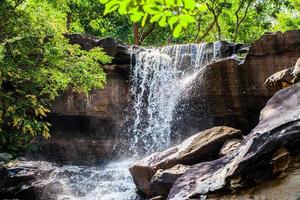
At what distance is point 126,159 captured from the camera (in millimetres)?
14125

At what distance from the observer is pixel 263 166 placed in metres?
5.38

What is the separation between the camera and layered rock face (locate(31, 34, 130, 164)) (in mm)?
14234

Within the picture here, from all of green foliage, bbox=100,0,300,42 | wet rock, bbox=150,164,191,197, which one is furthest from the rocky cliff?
wet rock, bbox=150,164,191,197

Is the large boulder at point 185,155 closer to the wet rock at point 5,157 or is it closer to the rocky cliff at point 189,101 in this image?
the rocky cliff at point 189,101

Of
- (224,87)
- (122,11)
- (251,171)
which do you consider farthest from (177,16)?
(224,87)

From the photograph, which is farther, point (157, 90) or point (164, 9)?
point (157, 90)

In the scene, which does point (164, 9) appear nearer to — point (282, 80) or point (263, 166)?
point (263, 166)

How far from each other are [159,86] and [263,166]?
9.79m

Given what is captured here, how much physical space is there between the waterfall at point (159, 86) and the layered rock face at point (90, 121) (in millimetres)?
617

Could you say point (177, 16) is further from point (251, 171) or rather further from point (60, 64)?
point (60, 64)

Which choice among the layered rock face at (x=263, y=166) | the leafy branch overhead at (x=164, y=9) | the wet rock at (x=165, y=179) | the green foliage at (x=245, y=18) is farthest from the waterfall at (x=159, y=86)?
the leafy branch overhead at (x=164, y=9)

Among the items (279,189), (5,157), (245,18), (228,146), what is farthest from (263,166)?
(245,18)

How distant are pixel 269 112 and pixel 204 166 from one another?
1407mm

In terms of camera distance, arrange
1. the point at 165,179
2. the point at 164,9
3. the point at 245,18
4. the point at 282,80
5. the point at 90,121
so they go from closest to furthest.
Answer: the point at 164,9 < the point at 165,179 < the point at 282,80 < the point at 90,121 < the point at 245,18
